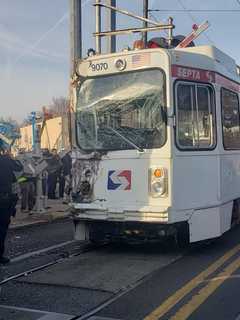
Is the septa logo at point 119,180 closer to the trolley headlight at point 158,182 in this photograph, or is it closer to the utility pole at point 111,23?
the trolley headlight at point 158,182

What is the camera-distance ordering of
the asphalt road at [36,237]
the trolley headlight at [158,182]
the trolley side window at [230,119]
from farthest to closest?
the asphalt road at [36,237] < the trolley side window at [230,119] < the trolley headlight at [158,182]

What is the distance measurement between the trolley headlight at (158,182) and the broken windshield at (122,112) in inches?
14.6

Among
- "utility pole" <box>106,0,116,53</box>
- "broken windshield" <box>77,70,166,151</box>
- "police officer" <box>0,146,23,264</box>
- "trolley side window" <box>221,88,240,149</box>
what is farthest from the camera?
"utility pole" <box>106,0,116,53</box>

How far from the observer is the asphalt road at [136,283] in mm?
5652

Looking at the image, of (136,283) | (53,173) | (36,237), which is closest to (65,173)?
(53,173)

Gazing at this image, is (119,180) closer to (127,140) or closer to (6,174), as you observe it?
(127,140)

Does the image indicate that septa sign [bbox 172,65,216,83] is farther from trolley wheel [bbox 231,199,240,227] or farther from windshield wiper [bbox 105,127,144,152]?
trolley wheel [bbox 231,199,240,227]

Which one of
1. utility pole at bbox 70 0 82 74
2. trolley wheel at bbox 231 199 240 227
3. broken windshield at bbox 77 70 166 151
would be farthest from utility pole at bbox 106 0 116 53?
trolley wheel at bbox 231 199 240 227

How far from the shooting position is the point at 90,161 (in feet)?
27.8

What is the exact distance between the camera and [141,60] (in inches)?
321

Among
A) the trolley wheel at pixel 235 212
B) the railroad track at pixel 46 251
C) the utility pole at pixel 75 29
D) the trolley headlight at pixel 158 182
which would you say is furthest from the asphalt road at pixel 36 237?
the utility pole at pixel 75 29

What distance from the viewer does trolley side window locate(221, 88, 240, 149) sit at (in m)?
9.04

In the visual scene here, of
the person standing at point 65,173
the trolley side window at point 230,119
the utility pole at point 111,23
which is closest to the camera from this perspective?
the trolley side window at point 230,119

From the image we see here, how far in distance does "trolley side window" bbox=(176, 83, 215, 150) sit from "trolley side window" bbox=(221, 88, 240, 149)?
0.48 m
